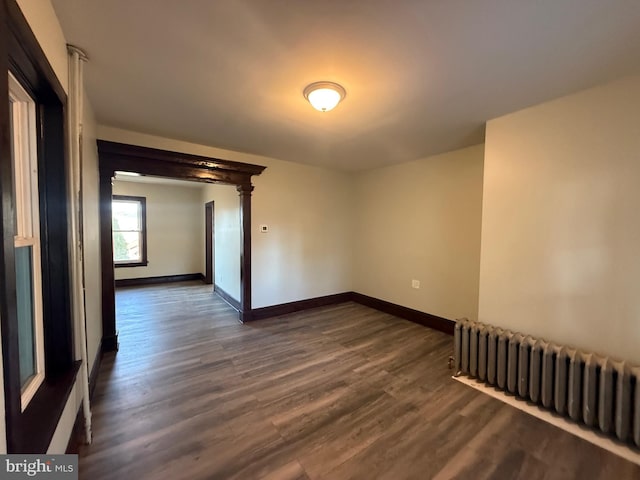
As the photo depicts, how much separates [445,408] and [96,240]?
137 inches

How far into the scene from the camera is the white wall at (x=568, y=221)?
182 centimetres

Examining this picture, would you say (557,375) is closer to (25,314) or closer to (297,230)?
(25,314)

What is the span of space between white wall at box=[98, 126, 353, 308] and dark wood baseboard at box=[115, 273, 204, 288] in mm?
3793

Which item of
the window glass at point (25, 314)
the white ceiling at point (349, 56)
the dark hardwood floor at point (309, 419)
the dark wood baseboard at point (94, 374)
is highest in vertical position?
the white ceiling at point (349, 56)

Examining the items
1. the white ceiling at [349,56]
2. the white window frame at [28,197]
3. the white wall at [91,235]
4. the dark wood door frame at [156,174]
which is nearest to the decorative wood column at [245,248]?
the dark wood door frame at [156,174]

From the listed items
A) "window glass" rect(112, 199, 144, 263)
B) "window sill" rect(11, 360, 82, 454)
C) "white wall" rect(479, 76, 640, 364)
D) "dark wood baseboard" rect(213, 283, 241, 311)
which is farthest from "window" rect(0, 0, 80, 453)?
"window glass" rect(112, 199, 144, 263)

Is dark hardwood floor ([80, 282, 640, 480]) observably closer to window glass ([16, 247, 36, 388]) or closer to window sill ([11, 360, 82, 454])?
window sill ([11, 360, 82, 454])

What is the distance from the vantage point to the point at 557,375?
77.3 inches

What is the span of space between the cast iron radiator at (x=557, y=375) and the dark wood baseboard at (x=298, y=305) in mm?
2524

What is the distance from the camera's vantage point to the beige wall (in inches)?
132

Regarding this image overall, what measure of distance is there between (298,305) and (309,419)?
255 cm

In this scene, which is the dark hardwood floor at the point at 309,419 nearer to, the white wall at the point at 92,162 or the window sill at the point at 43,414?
the white wall at the point at 92,162

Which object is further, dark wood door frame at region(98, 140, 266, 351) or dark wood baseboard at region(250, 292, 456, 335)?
dark wood baseboard at region(250, 292, 456, 335)

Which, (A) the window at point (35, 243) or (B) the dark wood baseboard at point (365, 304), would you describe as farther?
(B) the dark wood baseboard at point (365, 304)
